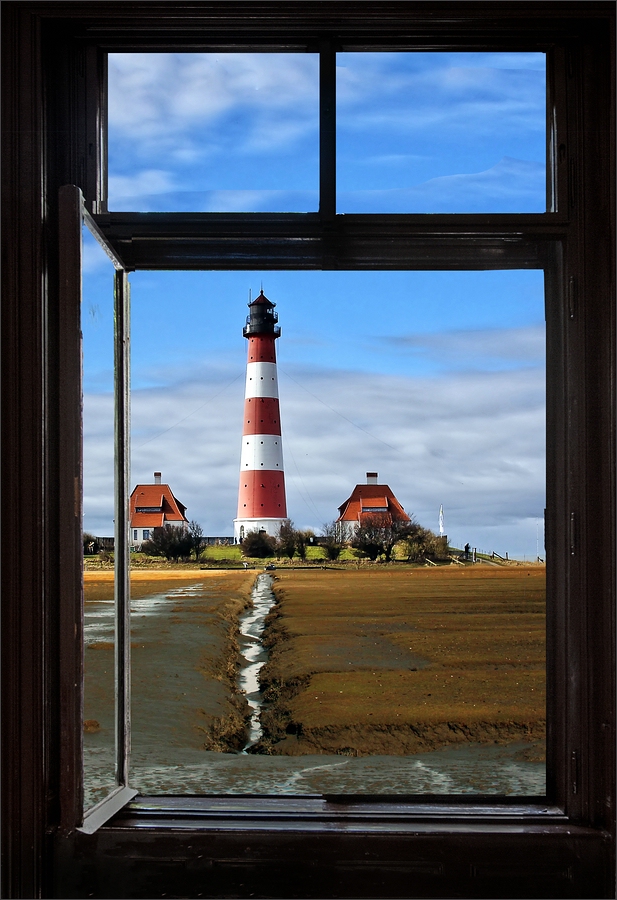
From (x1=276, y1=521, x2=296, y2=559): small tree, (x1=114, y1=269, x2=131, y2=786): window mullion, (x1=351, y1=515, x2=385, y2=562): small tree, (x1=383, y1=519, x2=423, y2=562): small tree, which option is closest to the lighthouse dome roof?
→ (x1=276, y1=521, x2=296, y2=559): small tree

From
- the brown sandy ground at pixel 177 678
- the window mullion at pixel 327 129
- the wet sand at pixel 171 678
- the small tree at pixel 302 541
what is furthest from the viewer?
→ the small tree at pixel 302 541

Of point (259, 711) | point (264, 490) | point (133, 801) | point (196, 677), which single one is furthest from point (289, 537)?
point (133, 801)

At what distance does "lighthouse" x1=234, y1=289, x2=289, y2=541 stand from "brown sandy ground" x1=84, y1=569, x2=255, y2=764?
2.24m

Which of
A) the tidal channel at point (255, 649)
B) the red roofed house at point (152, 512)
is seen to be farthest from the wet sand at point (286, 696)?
the red roofed house at point (152, 512)

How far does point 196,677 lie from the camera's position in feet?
31.9

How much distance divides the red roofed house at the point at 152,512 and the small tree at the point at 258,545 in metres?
2.30

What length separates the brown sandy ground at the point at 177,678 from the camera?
544 centimetres

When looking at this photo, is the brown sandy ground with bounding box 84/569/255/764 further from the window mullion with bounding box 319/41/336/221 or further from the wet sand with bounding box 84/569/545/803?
the window mullion with bounding box 319/41/336/221

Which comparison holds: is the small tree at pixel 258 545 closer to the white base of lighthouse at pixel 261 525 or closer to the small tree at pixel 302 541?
the white base of lighthouse at pixel 261 525

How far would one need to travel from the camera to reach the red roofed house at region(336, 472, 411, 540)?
21859 mm

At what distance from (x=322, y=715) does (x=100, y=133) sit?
8.39 metres

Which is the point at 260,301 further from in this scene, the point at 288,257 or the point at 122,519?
the point at 122,519

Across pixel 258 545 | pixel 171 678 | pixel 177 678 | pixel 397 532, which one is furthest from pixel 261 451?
pixel 171 678

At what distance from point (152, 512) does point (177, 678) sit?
10593 mm
